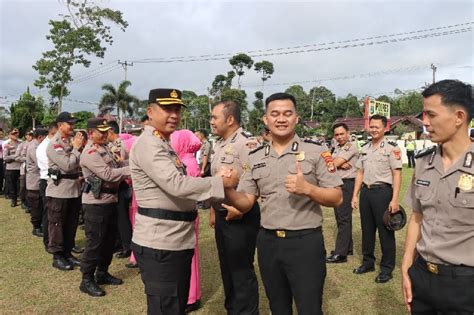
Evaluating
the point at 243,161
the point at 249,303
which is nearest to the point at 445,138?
the point at 243,161

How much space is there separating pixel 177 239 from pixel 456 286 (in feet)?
5.21

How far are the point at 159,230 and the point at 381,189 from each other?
324cm

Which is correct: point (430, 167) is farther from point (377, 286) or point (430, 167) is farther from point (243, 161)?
point (377, 286)

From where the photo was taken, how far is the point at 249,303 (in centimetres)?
338

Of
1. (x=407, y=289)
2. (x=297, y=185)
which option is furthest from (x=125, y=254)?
(x=407, y=289)

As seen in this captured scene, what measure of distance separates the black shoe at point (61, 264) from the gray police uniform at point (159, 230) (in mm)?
3188

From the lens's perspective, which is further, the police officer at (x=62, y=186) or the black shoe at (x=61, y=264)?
the black shoe at (x=61, y=264)

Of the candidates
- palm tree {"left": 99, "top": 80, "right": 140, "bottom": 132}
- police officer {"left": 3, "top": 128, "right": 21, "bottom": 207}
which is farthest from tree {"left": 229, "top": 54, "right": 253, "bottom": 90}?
police officer {"left": 3, "top": 128, "right": 21, "bottom": 207}

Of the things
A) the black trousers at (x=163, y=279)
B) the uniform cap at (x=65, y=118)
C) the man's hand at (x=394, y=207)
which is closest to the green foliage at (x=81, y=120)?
the uniform cap at (x=65, y=118)

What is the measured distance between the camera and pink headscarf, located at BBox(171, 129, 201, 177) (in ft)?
13.0

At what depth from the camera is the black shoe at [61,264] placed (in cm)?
518

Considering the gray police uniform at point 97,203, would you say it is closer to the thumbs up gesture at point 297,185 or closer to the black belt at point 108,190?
the black belt at point 108,190

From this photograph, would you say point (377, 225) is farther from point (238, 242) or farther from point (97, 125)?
point (97, 125)

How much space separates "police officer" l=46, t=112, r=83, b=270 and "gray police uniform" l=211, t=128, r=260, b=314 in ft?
8.42
